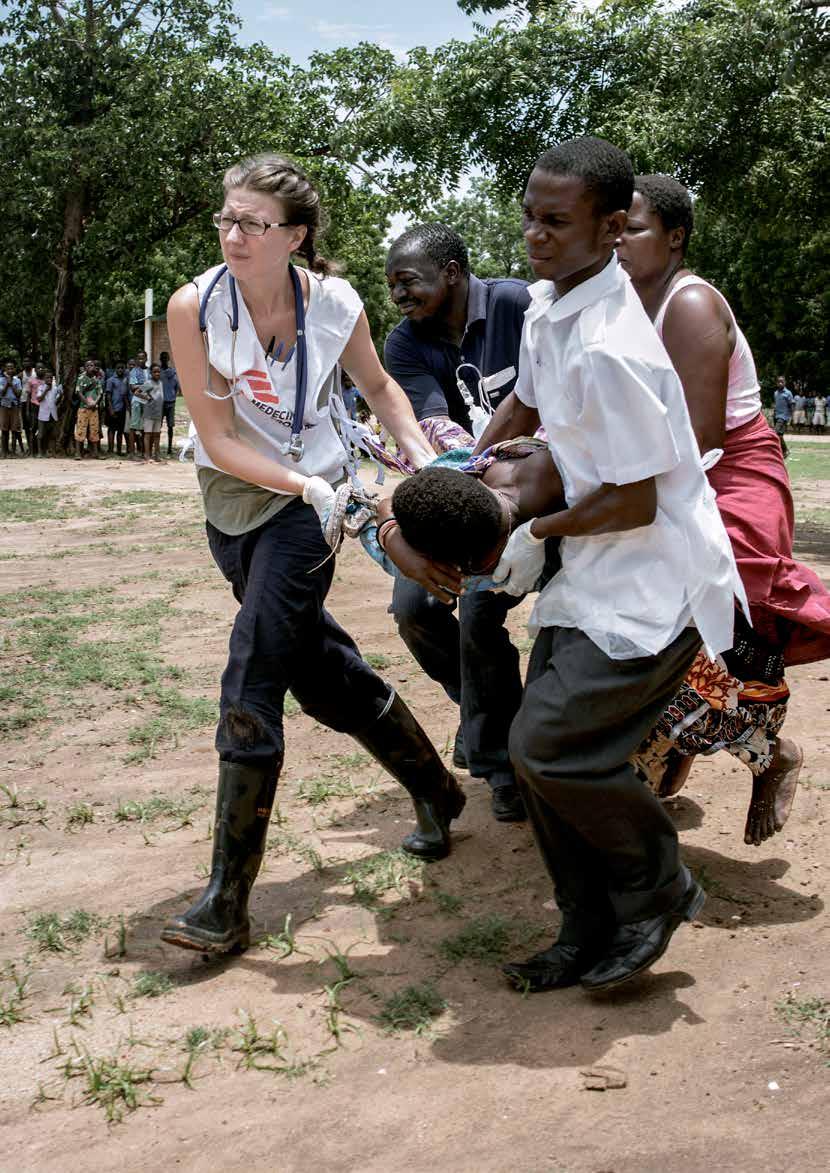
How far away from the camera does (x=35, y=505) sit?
14602 mm

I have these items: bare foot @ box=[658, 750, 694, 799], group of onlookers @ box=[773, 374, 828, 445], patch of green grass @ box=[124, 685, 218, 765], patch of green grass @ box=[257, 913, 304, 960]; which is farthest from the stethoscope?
group of onlookers @ box=[773, 374, 828, 445]

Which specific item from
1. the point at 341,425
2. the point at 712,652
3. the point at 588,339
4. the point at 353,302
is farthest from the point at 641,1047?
the point at 353,302

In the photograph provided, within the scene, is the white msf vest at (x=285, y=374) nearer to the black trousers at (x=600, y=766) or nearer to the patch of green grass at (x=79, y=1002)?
the black trousers at (x=600, y=766)

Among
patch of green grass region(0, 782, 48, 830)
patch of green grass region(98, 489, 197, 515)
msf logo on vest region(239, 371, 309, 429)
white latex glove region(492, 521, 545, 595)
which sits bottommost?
patch of green grass region(0, 782, 48, 830)

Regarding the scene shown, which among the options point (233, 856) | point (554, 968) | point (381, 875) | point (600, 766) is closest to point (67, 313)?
point (381, 875)

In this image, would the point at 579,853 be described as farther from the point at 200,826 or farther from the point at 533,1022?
the point at 200,826

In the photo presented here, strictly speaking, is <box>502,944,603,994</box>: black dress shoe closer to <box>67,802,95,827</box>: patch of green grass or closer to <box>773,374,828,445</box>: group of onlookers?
<box>67,802,95,827</box>: patch of green grass

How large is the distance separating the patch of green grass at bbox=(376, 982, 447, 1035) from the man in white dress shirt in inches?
14.3

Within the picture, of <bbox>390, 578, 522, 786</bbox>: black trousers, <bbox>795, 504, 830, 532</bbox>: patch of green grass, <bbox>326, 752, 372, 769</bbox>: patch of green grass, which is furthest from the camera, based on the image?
<bbox>795, 504, 830, 532</bbox>: patch of green grass

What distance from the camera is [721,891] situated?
3668 mm

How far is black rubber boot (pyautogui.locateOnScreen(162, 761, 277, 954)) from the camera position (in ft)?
10.7

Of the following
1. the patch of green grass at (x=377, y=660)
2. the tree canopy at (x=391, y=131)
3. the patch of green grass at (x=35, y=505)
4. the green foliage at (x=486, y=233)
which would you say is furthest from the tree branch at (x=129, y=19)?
the green foliage at (x=486, y=233)

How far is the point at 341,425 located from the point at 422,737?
1.00 metres

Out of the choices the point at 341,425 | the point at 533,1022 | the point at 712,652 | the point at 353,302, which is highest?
the point at 353,302
